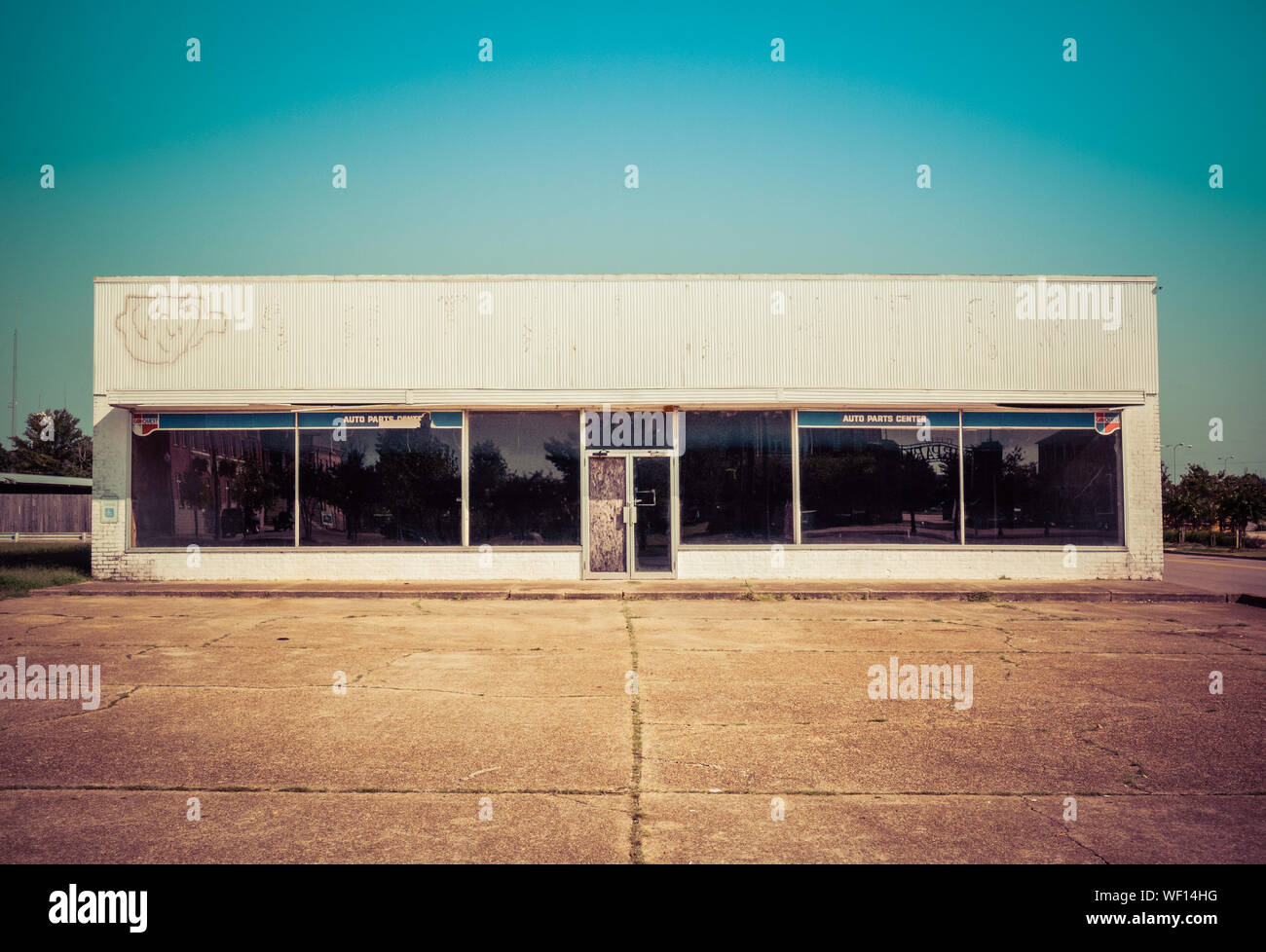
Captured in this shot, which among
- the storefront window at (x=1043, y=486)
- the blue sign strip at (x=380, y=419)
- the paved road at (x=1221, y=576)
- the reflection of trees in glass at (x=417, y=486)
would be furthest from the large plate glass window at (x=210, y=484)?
the paved road at (x=1221, y=576)

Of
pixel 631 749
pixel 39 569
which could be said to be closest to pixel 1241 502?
pixel 631 749

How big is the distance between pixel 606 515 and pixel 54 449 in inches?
3453

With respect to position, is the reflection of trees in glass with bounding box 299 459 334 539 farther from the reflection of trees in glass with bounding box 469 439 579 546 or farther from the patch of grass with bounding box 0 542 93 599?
the patch of grass with bounding box 0 542 93 599

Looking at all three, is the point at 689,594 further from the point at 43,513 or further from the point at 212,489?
the point at 43,513

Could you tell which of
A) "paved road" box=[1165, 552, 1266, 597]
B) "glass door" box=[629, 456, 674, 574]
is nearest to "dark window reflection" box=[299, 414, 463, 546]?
"glass door" box=[629, 456, 674, 574]

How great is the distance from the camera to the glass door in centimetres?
1725

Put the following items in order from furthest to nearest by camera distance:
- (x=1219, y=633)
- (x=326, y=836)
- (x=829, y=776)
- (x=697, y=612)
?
(x=697, y=612), (x=1219, y=633), (x=829, y=776), (x=326, y=836)

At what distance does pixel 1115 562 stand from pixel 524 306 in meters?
13.1

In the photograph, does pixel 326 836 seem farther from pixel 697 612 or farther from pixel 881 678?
pixel 697 612

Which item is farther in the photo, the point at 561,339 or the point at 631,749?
the point at 561,339

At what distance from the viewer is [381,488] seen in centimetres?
1738

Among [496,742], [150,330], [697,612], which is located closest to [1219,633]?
[697,612]

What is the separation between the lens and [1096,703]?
7.36 metres

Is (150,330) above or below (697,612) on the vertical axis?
above
